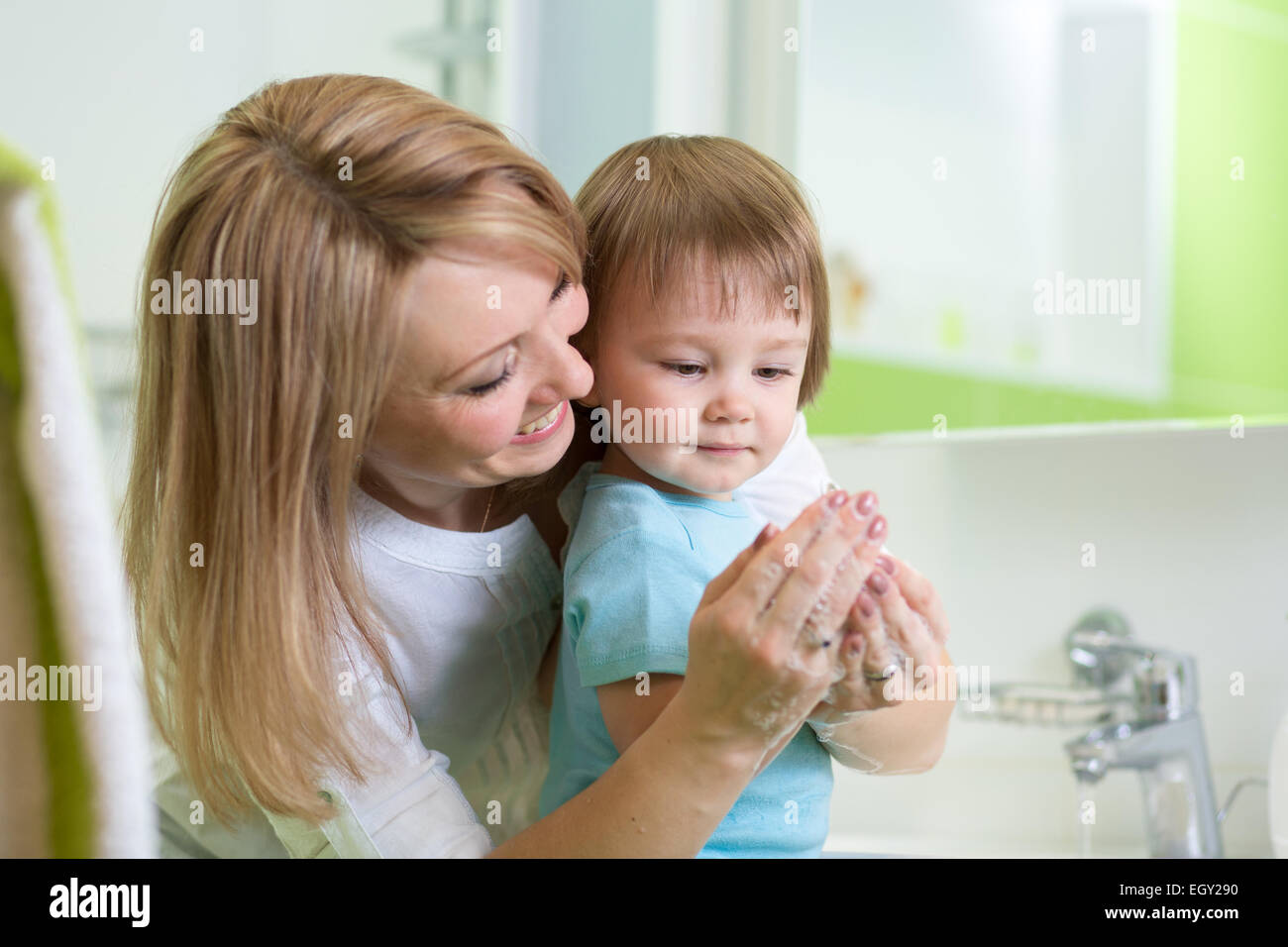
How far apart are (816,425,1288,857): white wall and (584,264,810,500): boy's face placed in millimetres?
571

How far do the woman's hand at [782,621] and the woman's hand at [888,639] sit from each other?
12mm

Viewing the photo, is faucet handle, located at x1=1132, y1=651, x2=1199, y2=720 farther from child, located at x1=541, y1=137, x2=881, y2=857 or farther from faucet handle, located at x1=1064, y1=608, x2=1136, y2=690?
child, located at x1=541, y1=137, x2=881, y2=857

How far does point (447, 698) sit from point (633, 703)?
23cm

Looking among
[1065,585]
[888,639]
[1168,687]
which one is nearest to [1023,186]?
[1065,585]

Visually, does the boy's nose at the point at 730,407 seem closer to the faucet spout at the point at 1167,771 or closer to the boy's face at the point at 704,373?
the boy's face at the point at 704,373

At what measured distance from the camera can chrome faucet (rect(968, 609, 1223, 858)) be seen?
103 cm

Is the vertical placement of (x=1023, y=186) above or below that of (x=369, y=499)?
above

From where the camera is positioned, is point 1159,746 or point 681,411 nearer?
point 681,411

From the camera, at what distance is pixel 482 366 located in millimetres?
646

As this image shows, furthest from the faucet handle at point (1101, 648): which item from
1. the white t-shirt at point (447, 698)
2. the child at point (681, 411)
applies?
the child at point (681, 411)

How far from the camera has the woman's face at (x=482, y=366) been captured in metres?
0.64

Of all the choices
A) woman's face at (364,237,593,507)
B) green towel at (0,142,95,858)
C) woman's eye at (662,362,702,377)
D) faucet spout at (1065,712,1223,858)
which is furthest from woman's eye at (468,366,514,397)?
faucet spout at (1065,712,1223,858)

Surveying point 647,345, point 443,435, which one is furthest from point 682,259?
point 443,435

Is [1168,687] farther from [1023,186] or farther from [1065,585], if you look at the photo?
[1023,186]
